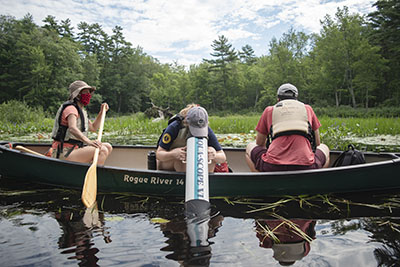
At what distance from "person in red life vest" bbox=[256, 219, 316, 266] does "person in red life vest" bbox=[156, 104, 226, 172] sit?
0.86m

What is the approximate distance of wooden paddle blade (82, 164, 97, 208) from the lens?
308 cm

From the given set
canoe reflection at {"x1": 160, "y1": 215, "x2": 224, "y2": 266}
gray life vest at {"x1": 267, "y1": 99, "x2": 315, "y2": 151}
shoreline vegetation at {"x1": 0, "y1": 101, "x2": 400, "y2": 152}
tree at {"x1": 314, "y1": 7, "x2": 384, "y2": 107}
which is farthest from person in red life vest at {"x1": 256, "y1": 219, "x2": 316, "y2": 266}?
tree at {"x1": 314, "y1": 7, "x2": 384, "y2": 107}

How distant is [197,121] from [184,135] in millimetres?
264

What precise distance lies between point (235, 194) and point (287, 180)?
22.9 inches

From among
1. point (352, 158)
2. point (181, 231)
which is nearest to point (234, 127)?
point (352, 158)

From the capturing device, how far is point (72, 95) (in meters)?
3.55

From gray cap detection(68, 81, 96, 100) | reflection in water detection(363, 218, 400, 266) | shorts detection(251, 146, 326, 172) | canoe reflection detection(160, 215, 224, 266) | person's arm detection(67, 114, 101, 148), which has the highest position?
gray cap detection(68, 81, 96, 100)

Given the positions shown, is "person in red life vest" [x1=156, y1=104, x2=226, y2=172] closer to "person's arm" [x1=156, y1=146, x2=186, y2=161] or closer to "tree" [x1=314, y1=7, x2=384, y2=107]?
"person's arm" [x1=156, y1=146, x2=186, y2=161]

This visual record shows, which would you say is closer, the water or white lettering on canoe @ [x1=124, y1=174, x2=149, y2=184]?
the water

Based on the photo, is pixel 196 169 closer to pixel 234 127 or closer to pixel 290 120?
pixel 290 120

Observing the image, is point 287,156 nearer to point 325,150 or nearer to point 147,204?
point 325,150

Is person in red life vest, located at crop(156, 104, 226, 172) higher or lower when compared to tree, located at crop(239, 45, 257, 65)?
lower

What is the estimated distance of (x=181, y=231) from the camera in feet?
7.79

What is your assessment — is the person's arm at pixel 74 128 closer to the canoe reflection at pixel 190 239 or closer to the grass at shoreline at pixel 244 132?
the canoe reflection at pixel 190 239
